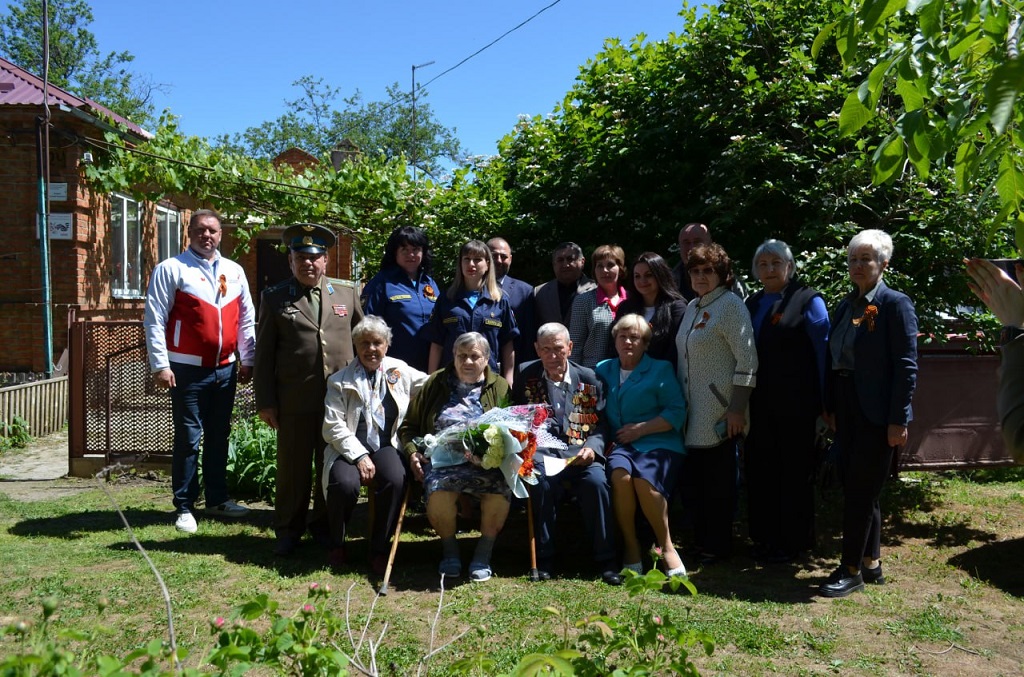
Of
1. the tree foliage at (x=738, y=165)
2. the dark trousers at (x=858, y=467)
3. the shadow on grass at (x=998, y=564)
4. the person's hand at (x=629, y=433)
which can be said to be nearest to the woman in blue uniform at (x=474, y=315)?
the person's hand at (x=629, y=433)

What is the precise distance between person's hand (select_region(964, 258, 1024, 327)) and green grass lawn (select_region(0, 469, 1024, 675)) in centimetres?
194

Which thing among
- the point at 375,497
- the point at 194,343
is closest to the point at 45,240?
the point at 194,343

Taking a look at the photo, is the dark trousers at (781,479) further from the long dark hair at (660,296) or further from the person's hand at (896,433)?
the long dark hair at (660,296)

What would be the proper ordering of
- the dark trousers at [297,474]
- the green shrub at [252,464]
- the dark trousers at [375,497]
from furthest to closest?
1. the green shrub at [252,464]
2. the dark trousers at [297,474]
3. the dark trousers at [375,497]

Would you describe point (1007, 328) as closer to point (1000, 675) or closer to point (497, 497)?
point (1000, 675)

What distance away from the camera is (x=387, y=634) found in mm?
4242

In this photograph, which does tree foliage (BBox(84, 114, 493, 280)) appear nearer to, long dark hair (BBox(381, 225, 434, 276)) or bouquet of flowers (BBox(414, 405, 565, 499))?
long dark hair (BBox(381, 225, 434, 276))

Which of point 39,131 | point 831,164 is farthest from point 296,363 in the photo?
point 39,131

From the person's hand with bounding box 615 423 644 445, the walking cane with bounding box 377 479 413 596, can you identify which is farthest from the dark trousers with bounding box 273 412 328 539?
the person's hand with bounding box 615 423 644 445

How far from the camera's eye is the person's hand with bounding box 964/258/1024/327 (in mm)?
2090

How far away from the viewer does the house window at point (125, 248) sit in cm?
1373

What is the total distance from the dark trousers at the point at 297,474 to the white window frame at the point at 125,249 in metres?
8.96

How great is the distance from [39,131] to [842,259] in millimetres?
10106

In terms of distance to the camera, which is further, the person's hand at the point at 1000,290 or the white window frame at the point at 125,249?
the white window frame at the point at 125,249
